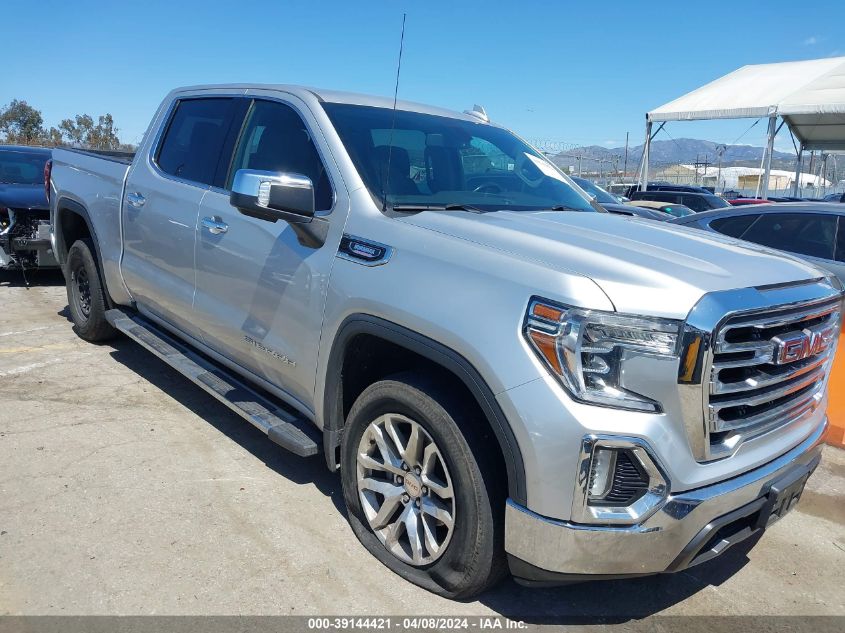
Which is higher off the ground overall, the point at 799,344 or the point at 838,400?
the point at 799,344

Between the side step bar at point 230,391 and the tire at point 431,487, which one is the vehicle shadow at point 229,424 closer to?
the side step bar at point 230,391

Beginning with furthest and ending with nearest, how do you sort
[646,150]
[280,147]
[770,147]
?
[646,150]
[770,147]
[280,147]

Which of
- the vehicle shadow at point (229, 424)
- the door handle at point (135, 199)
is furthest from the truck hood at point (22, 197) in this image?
the door handle at point (135, 199)

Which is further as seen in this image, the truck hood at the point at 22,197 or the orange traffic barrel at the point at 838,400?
the truck hood at the point at 22,197

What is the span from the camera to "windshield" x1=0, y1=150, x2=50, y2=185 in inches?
354

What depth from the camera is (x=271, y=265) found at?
337 cm

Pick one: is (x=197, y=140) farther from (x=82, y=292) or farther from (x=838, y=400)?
(x=838, y=400)

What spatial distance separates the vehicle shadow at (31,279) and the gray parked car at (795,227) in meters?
7.79

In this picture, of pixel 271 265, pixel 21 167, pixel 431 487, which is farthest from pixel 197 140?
pixel 21 167

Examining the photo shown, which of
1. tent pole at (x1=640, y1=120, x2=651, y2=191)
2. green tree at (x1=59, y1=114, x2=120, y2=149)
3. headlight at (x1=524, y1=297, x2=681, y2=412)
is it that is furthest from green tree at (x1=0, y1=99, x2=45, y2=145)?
headlight at (x1=524, y1=297, x2=681, y2=412)

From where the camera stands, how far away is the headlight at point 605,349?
88.0 inches

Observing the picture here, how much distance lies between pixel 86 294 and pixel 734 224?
5.76m

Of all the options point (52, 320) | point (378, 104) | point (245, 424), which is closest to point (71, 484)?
point (245, 424)

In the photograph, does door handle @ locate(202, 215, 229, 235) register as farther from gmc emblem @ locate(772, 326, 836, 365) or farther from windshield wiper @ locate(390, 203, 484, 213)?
gmc emblem @ locate(772, 326, 836, 365)
